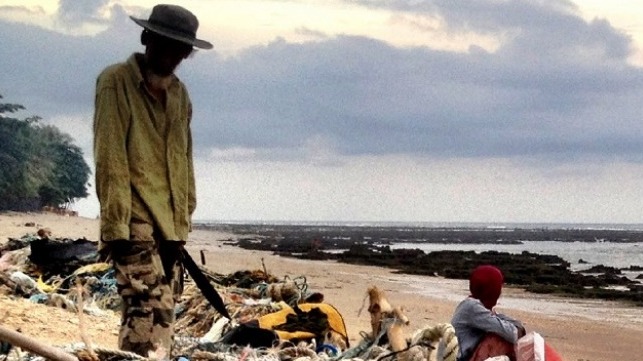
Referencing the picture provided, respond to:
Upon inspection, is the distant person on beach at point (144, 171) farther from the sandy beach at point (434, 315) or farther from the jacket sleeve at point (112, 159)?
the sandy beach at point (434, 315)

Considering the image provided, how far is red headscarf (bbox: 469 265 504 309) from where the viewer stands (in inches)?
173

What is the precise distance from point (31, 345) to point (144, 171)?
1288 mm

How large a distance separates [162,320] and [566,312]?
1285cm

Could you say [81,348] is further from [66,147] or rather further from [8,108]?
[66,147]

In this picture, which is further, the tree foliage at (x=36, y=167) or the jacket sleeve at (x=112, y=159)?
the tree foliage at (x=36, y=167)

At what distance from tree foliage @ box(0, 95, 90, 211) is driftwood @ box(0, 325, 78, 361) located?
42744 millimetres

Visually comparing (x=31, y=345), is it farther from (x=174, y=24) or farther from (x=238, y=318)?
→ (x=238, y=318)

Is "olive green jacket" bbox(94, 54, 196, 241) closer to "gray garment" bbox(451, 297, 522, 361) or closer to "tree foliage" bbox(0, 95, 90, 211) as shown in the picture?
"gray garment" bbox(451, 297, 522, 361)

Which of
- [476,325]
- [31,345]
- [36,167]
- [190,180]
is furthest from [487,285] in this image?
[36,167]

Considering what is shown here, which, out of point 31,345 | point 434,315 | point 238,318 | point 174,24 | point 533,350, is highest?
point 174,24

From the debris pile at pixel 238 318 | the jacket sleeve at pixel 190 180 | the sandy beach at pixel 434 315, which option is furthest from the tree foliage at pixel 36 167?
the jacket sleeve at pixel 190 180

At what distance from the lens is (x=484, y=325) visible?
4262 millimetres

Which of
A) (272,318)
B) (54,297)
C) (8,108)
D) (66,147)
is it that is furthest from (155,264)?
(66,147)

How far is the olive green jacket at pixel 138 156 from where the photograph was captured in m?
3.37
